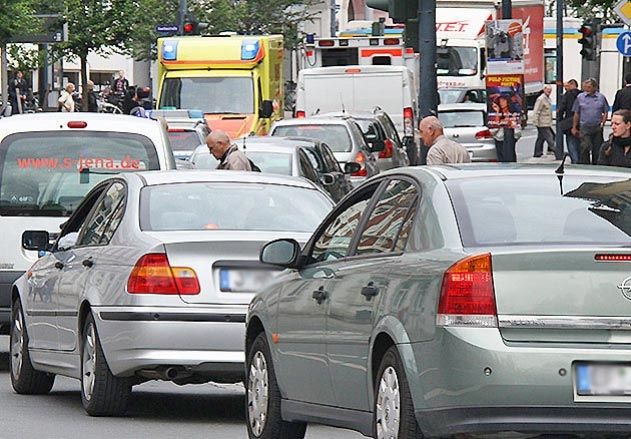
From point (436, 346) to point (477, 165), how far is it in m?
1.50

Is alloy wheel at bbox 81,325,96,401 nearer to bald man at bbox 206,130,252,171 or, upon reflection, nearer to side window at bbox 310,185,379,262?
side window at bbox 310,185,379,262

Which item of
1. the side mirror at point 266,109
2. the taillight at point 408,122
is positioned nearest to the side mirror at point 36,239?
the side mirror at point 266,109

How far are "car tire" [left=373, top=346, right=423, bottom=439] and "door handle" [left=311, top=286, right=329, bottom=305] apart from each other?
2.74 ft

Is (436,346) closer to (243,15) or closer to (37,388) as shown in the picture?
(37,388)

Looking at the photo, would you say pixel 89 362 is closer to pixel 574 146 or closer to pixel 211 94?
pixel 211 94

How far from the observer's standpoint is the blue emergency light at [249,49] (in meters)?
36.8

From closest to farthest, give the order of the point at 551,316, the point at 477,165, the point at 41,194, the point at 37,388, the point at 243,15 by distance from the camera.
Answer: the point at 551,316 < the point at 477,165 < the point at 37,388 < the point at 41,194 < the point at 243,15

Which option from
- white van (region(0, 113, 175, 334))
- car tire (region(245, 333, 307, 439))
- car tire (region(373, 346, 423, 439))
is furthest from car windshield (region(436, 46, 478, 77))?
car tire (region(373, 346, 423, 439))

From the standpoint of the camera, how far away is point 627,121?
16.7 m

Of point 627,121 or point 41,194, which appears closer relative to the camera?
point 41,194

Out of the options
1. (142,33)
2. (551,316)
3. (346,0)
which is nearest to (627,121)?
(551,316)

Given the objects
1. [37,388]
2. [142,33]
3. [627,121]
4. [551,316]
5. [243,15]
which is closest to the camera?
[551,316]

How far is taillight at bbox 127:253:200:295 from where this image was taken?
33.9 ft

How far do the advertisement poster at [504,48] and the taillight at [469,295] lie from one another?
78.9 feet
